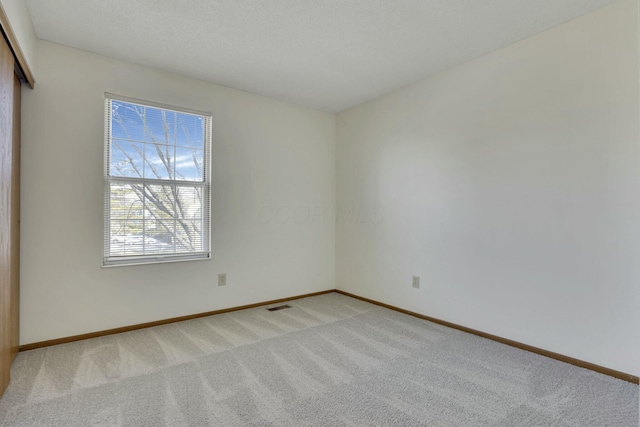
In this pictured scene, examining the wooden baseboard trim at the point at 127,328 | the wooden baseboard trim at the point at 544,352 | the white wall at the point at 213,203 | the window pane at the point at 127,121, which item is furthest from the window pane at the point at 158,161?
the wooden baseboard trim at the point at 544,352

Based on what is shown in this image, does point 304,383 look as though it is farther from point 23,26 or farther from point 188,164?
point 23,26

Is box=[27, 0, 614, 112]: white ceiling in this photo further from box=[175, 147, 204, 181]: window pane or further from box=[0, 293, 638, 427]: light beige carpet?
box=[0, 293, 638, 427]: light beige carpet

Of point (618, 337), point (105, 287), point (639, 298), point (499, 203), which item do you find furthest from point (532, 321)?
point (105, 287)

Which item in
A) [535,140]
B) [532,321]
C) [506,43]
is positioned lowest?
[532,321]

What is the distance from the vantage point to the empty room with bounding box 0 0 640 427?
187 centimetres

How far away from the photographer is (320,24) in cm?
227

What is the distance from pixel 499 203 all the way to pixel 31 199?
12.6 feet

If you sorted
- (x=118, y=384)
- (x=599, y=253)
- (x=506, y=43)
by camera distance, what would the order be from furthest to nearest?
(x=506, y=43) → (x=599, y=253) → (x=118, y=384)

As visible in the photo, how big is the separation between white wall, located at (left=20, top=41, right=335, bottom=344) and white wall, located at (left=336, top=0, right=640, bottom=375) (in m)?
1.09

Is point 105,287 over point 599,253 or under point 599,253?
under

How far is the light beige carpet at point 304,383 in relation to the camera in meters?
1.62

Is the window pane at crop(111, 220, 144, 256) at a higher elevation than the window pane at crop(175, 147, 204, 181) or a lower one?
lower

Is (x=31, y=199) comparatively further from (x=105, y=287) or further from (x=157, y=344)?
(x=157, y=344)

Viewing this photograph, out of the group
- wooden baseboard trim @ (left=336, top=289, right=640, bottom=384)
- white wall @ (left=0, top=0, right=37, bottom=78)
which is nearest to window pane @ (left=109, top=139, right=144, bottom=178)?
white wall @ (left=0, top=0, right=37, bottom=78)
